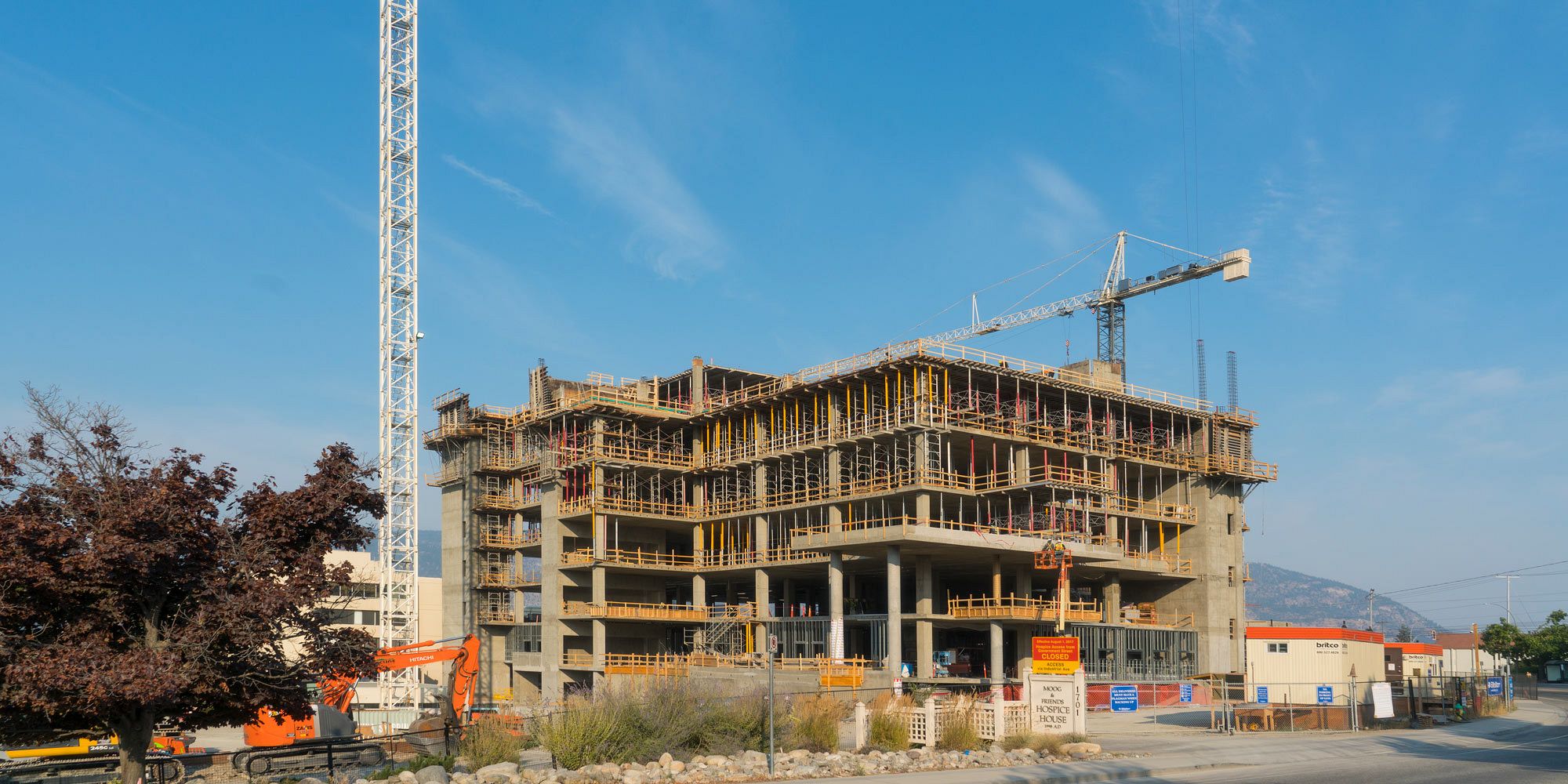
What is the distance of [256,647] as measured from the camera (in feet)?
66.1

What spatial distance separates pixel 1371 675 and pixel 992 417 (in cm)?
2185

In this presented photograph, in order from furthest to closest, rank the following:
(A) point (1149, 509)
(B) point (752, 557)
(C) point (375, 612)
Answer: (C) point (375, 612) < (A) point (1149, 509) < (B) point (752, 557)

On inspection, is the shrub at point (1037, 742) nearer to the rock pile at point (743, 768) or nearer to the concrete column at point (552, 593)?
the rock pile at point (743, 768)

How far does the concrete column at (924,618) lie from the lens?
2520 inches

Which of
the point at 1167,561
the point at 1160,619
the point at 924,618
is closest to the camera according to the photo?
the point at 924,618

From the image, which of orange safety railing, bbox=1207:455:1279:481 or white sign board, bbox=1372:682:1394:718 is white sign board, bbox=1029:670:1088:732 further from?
orange safety railing, bbox=1207:455:1279:481

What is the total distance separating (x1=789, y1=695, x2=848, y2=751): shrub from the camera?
3244cm

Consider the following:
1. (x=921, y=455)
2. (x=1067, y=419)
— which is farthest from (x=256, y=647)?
(x=1067, y=419)

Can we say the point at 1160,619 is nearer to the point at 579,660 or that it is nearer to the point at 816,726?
the point at 579,660

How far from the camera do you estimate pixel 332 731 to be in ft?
127

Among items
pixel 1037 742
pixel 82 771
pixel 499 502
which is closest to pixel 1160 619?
pixel 499 502

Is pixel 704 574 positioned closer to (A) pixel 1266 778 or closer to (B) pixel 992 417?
(B) pixel 992 417

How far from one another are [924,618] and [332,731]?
33.5 meters

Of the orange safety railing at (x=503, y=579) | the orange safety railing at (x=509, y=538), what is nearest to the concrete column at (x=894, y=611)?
the orange safety railing at (x=509, y=538)
